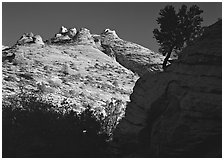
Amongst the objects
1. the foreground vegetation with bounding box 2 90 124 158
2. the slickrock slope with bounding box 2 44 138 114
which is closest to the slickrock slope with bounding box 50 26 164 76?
the slickrock slope with bounding box 2 44 138 114

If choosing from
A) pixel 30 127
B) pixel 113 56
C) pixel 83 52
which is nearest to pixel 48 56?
pixel 83 52

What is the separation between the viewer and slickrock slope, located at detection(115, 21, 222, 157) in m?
18.1

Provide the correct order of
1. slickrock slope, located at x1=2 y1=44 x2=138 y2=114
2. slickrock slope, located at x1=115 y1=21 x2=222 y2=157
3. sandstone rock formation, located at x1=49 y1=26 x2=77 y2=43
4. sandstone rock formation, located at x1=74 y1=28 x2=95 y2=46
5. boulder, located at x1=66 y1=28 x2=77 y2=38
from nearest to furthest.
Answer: slickrock slope, located at x1=115 y1=21 x2=222 y2=157
slickrock slope, located at x1=2 y1=44 x2=138 y2=114
sandstone rock formation, located at x1=74 y1=28 x2=95 y2=46
sandstone rock formation, located at x1=49 y1=26 x2=77 y2=43
boulder, located at x1=66 y1=28 x2=77 y2=38

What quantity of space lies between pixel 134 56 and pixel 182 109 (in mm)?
40031

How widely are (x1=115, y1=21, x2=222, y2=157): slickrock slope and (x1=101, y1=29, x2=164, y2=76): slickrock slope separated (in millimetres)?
27480

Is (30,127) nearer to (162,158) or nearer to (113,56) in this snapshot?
(162,158)

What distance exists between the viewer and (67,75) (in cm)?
4241

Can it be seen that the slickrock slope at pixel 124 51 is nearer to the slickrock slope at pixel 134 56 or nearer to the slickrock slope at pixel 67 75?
the slickrock slope at pixel 134 56

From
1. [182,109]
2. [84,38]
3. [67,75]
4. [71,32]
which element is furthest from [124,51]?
[182,109]

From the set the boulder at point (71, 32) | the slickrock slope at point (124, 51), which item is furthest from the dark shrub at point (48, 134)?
the boulder at point (71, 32)

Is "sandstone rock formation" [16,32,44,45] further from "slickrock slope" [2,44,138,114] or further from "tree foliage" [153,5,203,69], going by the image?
"tree foliage" [153,5,203,69]

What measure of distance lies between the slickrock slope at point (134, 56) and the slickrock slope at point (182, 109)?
1082 inches

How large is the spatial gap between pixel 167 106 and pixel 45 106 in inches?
343

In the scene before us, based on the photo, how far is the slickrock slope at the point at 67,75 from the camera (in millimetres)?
34781
